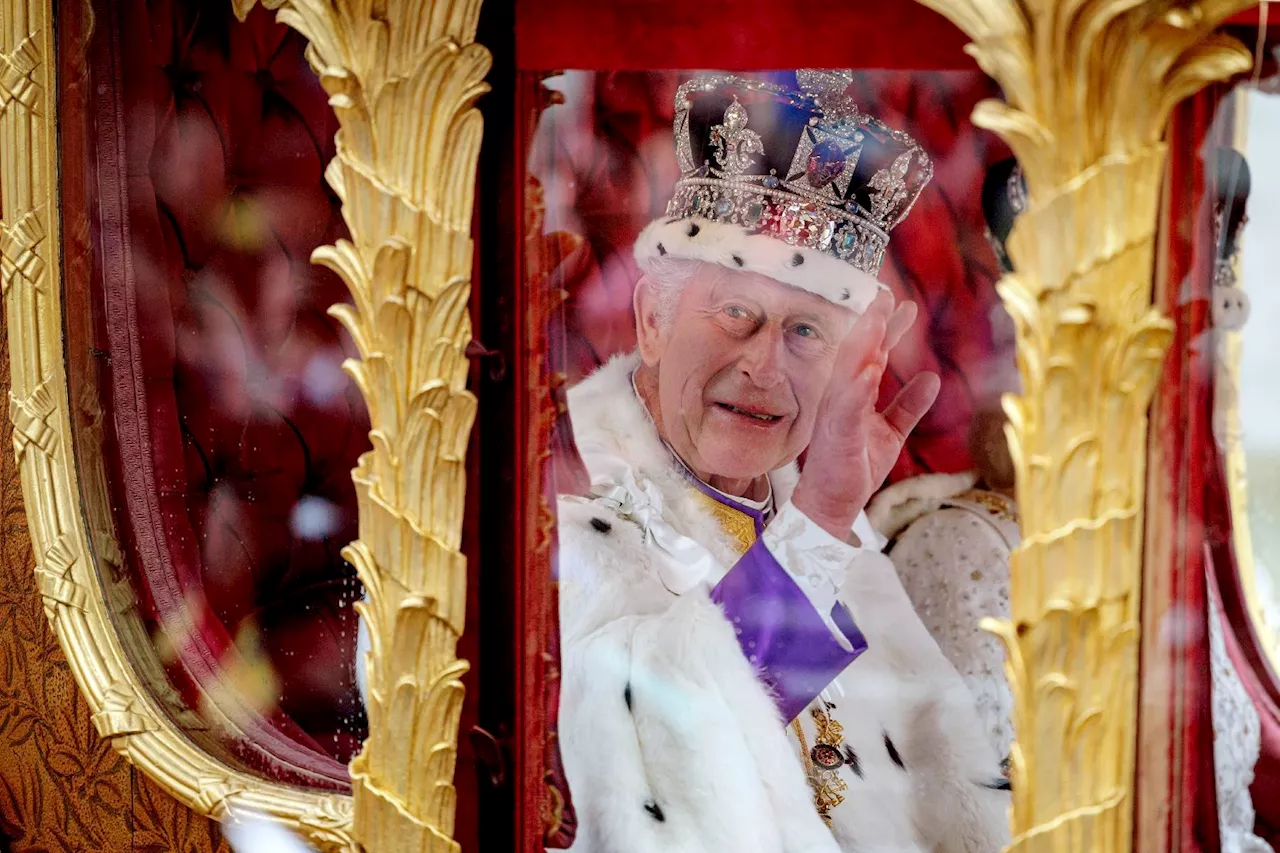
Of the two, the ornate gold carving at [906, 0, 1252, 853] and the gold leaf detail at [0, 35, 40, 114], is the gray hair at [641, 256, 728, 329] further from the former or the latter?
the gold leaf detail at [0, 35, 40, 114]

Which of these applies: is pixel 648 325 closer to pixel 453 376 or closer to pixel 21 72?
pixel 453 376

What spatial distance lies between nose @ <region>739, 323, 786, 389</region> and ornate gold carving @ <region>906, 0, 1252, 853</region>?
7.9 inches

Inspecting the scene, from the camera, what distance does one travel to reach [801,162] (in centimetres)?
112

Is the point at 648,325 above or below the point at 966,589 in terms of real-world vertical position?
above

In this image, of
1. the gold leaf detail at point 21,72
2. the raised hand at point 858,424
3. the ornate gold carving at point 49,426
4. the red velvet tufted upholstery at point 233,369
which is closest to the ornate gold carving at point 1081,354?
the raised hand at point 858,424

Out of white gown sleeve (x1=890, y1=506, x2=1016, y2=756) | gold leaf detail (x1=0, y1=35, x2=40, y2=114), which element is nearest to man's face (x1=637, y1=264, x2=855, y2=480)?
white gown sleeve (x1=890, y1=506, x2=1016, y2=756)

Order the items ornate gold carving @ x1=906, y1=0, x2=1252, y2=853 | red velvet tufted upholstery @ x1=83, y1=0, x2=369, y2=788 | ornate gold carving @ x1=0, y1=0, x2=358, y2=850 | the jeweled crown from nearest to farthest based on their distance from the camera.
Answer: ornate gold carving @ x1=906, y1=0, x2=1252, y2=853
the jeweled crown
red velvet tufted upholstery @ x1=83, y1=0, x2=369, y2=788
ornate gold carving @ x1=0, y1=0, x2=358, y2=850

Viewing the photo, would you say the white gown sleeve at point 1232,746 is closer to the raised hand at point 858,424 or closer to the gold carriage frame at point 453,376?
the gold carriage frame at point 453,376

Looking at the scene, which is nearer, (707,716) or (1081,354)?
(1081,354)

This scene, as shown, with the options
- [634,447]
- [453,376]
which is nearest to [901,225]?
[634,447]

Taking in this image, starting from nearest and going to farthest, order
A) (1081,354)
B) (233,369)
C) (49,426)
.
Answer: (1081,354)
(233,369)
(49,426)

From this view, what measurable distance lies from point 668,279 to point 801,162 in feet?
0.51

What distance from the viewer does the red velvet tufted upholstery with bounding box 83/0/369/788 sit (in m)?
1.37

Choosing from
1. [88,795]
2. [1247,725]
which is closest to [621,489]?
[1247,725]
